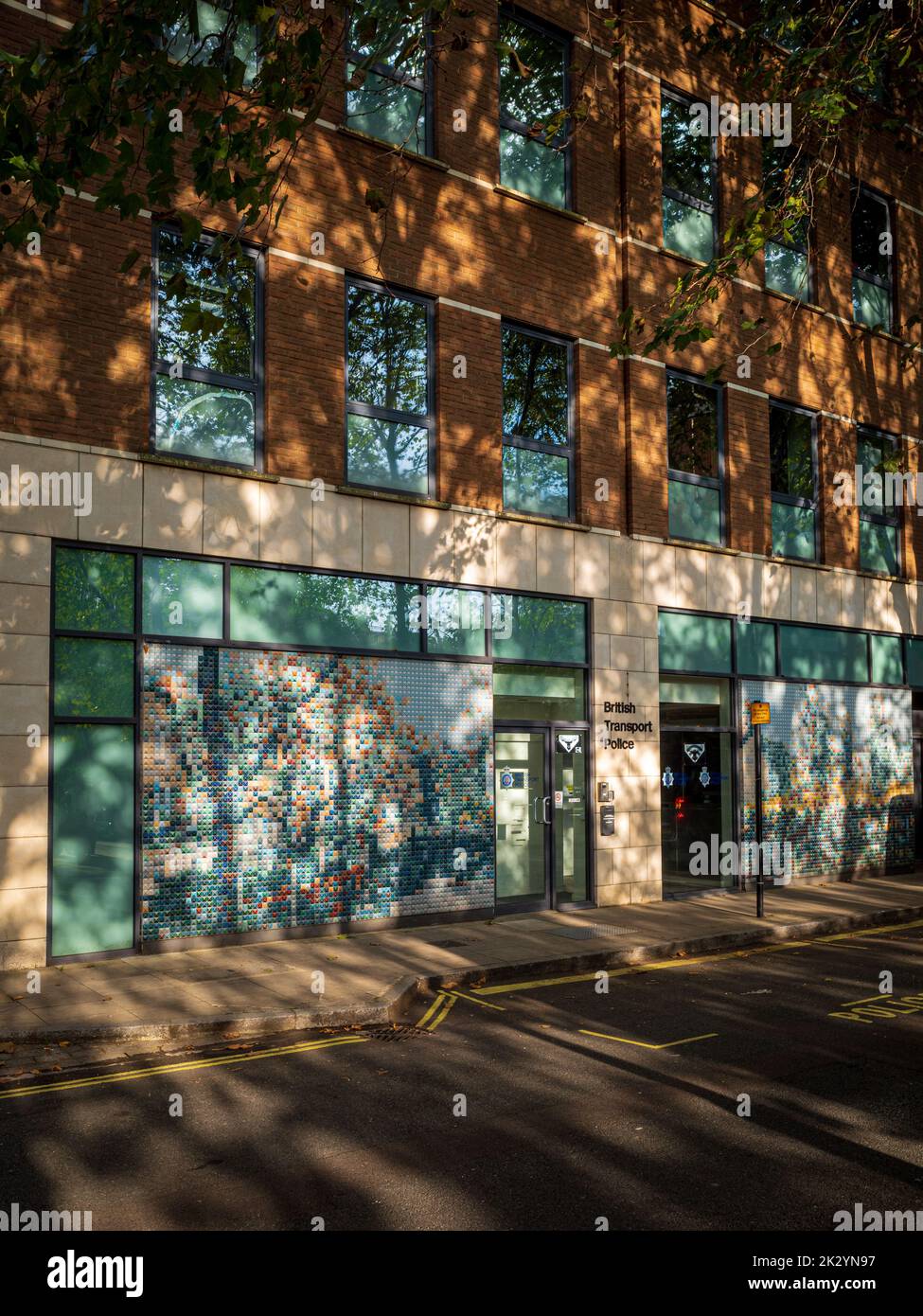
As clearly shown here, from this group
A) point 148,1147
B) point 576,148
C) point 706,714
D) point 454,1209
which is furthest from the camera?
point 706,714

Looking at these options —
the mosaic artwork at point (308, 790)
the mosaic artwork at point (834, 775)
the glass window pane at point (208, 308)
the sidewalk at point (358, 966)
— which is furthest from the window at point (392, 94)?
the sidewalk at point (358, 966)

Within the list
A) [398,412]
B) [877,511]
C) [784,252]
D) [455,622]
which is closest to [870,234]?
[784,252]

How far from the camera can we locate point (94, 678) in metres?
10.9

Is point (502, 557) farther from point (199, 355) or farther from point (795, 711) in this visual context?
point (795, 711)

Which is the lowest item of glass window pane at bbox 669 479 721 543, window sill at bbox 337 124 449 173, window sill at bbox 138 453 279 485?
window sill at bbox 138 453 279 485

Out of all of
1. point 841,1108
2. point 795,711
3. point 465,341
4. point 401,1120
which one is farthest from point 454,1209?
point 795,711

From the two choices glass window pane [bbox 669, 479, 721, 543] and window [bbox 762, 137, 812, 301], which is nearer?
glass window pane [bbox 669, 479, 721, 543]

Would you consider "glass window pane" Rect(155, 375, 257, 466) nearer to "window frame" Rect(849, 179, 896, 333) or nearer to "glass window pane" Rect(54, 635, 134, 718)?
"glass window pane" Rect(54, 635, 134, 718)

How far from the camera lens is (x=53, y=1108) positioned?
6762 millimetres

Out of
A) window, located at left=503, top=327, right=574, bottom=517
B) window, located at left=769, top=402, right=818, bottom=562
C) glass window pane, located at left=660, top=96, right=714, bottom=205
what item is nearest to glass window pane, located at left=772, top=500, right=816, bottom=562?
window, located at left=769, top=402, right=818, bottom=562

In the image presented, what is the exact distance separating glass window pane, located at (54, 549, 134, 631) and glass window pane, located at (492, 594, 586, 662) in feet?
15.8

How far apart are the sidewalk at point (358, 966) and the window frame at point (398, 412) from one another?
16.7ft

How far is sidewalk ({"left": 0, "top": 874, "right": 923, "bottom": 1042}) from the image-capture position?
8680 millimetres

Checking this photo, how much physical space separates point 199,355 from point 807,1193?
31.8 ft
